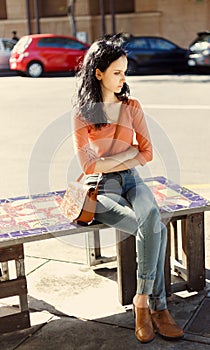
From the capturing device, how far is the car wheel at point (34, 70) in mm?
20828

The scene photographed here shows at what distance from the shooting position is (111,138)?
3729 mm

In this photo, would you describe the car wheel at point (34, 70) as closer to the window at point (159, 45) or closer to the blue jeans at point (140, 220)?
the window at point (159, 45)

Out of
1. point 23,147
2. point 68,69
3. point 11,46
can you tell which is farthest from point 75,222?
point 11,46

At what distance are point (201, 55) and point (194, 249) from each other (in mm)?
16511

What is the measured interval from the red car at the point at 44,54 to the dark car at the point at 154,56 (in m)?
1.82

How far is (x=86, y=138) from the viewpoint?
367 cm

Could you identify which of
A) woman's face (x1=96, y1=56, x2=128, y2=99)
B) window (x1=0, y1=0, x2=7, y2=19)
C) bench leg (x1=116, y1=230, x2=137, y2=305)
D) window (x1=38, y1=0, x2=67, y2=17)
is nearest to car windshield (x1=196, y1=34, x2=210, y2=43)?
window (x1=38, y1=0, x2=67, y2=17)

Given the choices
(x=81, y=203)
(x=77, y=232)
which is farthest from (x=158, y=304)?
(x=81, y=203)

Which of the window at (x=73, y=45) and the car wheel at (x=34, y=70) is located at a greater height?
the window at (x=73, y=45)

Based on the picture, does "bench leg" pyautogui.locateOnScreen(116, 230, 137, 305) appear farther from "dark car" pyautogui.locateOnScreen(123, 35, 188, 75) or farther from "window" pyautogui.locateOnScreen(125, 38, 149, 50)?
"window" pyautogui.locateOnScreen(125, 38, 149, 50)

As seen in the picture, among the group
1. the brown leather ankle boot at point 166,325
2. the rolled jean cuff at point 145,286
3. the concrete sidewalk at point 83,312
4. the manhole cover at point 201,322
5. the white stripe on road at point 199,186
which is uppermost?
the rolled jean cuff at point 145,286

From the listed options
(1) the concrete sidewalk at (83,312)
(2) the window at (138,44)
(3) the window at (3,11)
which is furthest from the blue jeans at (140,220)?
(3) the window at (3,11)

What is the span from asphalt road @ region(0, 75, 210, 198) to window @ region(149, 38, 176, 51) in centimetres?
497

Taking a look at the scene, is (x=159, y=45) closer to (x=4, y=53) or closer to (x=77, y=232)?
(x=4, y=53)
